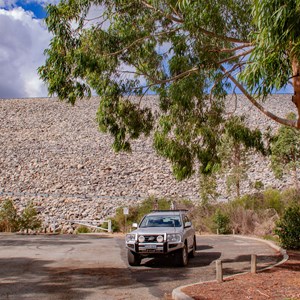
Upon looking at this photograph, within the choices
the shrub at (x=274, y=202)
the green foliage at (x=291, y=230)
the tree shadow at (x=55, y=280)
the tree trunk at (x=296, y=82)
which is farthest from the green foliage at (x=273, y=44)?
the shrub at (x=274, y=202)

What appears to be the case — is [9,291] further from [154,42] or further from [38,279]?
[154,42]

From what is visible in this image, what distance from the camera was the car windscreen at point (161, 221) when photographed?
12.9 m

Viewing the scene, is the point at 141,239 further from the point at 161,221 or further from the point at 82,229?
the point at 82,229

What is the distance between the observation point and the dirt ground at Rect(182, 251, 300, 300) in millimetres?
8055

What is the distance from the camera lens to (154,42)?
Result: 11.8 meters

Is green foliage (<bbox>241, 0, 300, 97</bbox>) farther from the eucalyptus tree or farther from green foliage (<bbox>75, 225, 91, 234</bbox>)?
green foliage (<bbox>75, 225, 91, 234</bbox>)

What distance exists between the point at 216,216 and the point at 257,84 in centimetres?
1820

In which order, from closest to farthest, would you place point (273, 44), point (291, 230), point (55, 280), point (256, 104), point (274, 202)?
point (273, 44) → point (55, 280) → point (256, 104) → point (291, 230) → point (274, 202)

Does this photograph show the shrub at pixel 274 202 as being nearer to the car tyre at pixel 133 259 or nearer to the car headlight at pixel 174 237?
the car headlight at pixel 174 237

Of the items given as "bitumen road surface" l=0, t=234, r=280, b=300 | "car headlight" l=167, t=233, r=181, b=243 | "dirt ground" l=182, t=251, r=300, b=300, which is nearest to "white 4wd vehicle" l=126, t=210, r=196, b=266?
"car headlight" l=167, t=233, r=181, b=243

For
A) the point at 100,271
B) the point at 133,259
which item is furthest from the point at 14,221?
the point at 100,271

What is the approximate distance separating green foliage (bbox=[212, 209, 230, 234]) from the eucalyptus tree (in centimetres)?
1232

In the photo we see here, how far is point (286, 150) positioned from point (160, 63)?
19.9 meters

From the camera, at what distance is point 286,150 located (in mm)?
30172
